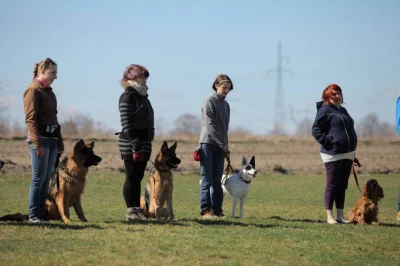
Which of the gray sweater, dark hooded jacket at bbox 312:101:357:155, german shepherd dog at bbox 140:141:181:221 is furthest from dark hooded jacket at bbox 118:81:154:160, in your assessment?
dark hooded jacket at bbox 312:101:357:155

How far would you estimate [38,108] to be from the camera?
32.2 ft

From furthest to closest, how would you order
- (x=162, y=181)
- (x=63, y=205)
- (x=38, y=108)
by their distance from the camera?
(x=162, y=181) < (x=63, y=205) < (x=38, y=108)

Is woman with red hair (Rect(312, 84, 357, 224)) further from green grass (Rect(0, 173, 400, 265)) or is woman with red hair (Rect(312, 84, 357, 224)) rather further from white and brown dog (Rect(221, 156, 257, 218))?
white and brown dog (Rect(221, 156, 257, 218))

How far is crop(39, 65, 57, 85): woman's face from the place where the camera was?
9.89m

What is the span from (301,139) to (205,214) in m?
30.5

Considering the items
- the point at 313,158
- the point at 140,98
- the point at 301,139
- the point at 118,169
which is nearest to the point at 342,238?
the point at 140,98

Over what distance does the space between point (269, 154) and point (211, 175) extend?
23.2m

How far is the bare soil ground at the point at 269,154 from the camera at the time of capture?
27659mm

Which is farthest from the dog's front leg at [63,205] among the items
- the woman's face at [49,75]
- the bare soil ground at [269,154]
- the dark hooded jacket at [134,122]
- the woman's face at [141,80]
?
the bare soil ground at [269,154]

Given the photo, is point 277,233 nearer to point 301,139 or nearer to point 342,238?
point 342,238

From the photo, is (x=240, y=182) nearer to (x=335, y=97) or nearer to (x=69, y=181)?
(x=335, y=97)

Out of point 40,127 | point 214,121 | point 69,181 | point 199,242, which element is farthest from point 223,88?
point 199,242

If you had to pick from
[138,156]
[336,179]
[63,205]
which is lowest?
[63,205]

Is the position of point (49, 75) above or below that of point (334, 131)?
above
